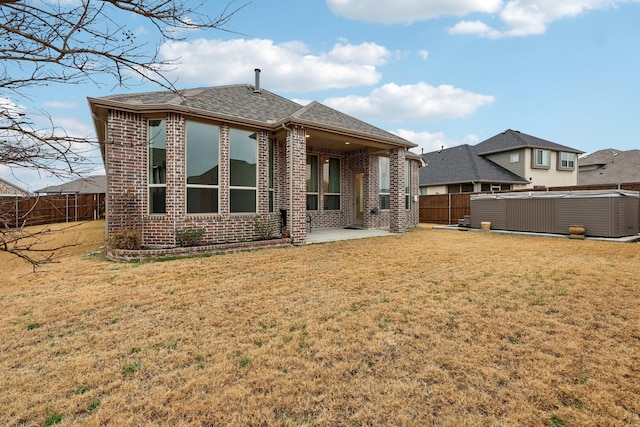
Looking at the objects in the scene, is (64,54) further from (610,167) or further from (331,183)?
(610,167)

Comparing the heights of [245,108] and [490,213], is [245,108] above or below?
above

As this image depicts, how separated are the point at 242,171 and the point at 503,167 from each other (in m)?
21.9

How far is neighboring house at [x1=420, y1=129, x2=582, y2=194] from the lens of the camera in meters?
20.9

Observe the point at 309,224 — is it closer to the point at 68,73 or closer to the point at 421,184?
the point at 68,73

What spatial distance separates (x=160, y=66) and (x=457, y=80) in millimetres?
18456

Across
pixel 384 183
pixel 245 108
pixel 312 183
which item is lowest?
pixel 312 183

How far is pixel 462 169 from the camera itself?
21766mm

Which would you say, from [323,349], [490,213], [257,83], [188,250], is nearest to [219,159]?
[188,250]

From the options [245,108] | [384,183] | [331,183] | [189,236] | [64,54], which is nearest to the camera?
[64,54]

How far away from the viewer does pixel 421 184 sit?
23.2 m

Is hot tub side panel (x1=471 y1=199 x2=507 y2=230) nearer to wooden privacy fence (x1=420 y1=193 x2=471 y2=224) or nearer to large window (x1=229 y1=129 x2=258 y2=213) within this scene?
wooden privacy fence (x1=420 y1=193 x2=471 y2=224)

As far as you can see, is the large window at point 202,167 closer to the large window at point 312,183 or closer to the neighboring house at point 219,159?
the neighboring house at point 219,159

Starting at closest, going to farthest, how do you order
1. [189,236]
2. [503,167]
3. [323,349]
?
[323,349]
[189,236]
[503,167]

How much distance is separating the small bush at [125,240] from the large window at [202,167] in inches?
54.2
